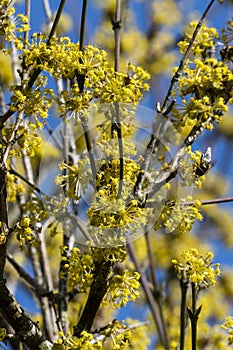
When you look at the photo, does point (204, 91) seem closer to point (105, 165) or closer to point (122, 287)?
point (105, 165)

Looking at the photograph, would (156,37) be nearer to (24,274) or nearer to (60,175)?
(24,274)

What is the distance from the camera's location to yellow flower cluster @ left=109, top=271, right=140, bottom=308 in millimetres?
1877

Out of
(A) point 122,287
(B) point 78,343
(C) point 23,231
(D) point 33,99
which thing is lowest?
(B) point 78,343

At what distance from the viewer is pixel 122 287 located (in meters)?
1.89

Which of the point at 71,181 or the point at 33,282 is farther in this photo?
the point at 33,282

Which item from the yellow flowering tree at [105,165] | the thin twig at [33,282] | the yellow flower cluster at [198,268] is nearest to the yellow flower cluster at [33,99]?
the yellow flowering tree at [105,165]

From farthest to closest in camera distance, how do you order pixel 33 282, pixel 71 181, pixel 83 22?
pixel 33 282, pixel 71 181, pixel 83 22

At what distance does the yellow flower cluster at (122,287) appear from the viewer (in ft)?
6.16

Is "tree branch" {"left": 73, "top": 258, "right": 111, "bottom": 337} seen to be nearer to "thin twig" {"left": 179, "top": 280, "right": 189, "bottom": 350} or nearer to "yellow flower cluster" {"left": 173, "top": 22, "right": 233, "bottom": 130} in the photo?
"thin twig" {"left": 179, "top": 280, "right": 189, "bottom": 350}

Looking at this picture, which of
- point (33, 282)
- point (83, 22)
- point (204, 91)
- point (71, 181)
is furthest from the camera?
point (33, 282)

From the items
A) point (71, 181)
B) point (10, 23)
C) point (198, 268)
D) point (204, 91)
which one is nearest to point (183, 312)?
point (198, 268)

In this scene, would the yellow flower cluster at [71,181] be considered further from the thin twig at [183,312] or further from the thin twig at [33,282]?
the thin twig at [33,282]

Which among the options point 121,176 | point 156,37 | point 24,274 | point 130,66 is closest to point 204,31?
point 130,66

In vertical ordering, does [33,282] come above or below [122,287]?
above
